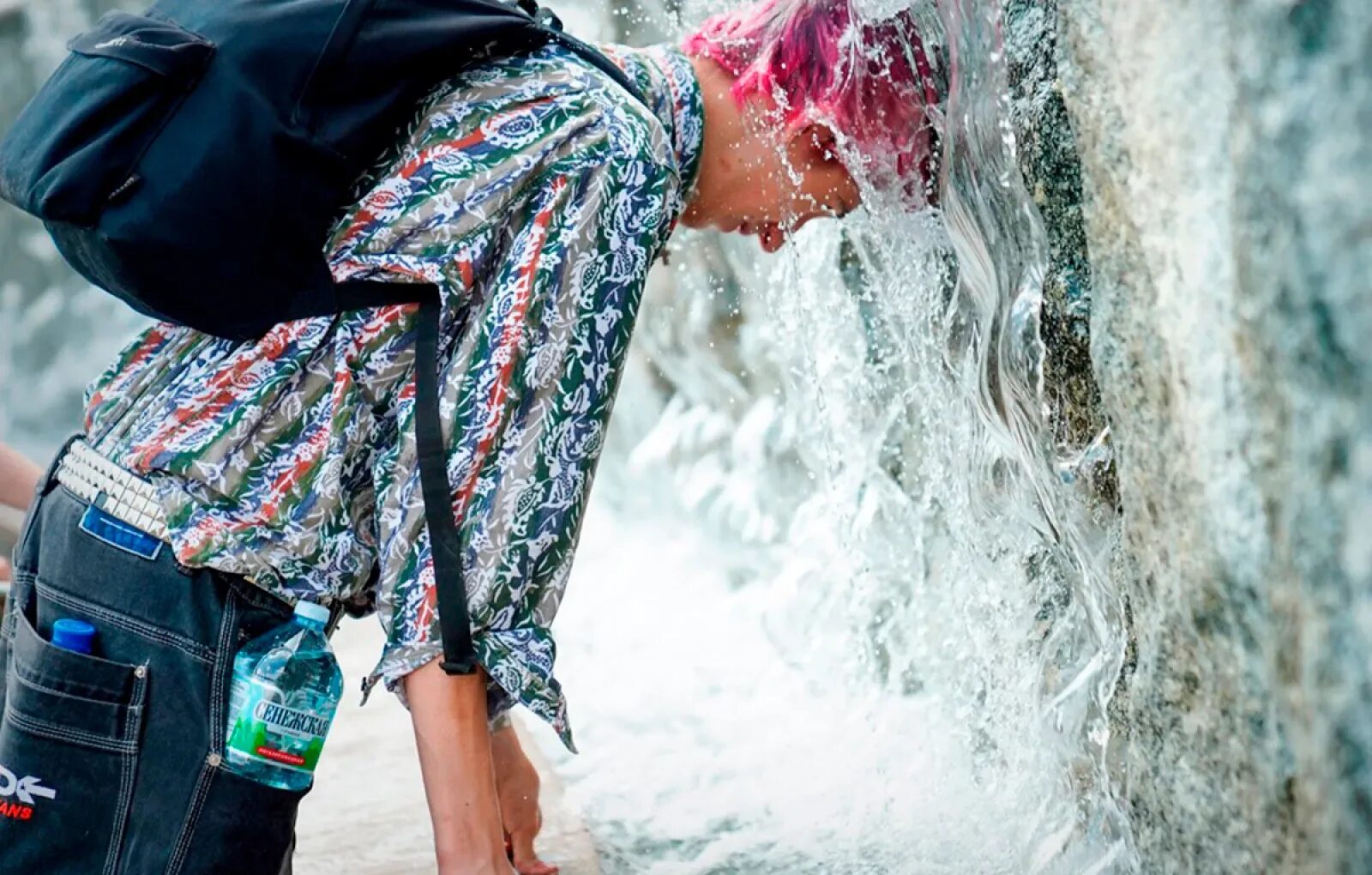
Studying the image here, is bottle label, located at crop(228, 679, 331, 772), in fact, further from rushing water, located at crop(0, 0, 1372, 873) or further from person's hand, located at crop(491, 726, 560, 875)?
rushing water, located at crop(0, 0, 1372, 873)

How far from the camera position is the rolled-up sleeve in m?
1.53

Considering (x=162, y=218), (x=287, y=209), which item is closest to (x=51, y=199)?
(x=162, y=218)

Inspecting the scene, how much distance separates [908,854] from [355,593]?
1180 millimetres

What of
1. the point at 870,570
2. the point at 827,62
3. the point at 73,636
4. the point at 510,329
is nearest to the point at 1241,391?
the point at 510,329

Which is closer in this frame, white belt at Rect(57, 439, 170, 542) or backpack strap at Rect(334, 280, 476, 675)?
backpack strap at Rect(334, 280, 476, 675)

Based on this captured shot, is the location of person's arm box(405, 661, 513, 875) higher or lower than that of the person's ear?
lower

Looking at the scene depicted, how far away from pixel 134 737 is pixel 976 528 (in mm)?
1464

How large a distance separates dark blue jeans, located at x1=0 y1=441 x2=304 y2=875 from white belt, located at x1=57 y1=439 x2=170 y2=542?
28 millimetres

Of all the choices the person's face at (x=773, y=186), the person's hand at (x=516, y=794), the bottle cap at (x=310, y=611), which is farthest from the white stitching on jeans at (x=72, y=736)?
the person's face at (x=773, y=186)

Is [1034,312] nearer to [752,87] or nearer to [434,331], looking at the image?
[752,87]

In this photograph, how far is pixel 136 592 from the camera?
1638 mm

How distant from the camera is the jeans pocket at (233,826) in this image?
163cm

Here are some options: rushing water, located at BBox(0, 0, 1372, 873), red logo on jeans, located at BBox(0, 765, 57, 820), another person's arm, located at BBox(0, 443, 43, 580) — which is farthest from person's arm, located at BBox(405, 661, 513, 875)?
another person's arm, located at BBox(0, 443, 43, 580)

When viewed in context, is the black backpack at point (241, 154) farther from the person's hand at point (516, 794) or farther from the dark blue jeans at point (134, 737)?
the person's hand at point (516, 794)
